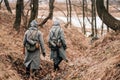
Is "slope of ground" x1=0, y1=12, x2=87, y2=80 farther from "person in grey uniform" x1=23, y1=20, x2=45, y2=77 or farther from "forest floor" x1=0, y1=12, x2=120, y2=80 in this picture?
"person in grey uniform" x1=23, y1=20, x2=45, y2=77

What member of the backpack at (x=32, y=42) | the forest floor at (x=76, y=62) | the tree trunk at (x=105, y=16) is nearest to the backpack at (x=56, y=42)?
the forest floor at (x=76, y=62)

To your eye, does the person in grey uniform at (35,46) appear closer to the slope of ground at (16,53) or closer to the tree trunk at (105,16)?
the slope of ground at (16,53)

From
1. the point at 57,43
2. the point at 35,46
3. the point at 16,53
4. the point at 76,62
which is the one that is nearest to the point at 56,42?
the point at 57,43

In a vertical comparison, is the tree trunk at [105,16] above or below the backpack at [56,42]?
above

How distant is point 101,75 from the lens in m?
8.86

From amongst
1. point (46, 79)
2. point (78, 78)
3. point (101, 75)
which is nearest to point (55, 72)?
point (46, 79)

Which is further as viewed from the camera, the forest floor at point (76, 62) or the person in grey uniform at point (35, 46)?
the person in grey uniform at point (35, 46)

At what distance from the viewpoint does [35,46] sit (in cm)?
1251

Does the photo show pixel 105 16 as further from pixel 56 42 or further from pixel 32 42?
pixel 32 42

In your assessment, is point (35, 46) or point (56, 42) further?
point (56, 42)

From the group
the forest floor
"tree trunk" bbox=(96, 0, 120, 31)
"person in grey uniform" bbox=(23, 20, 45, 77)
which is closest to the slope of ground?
the forest floor

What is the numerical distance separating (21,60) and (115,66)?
625 centimetres

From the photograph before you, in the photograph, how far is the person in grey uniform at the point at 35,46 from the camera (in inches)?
492

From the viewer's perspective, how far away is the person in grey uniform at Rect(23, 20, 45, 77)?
41.0ft
